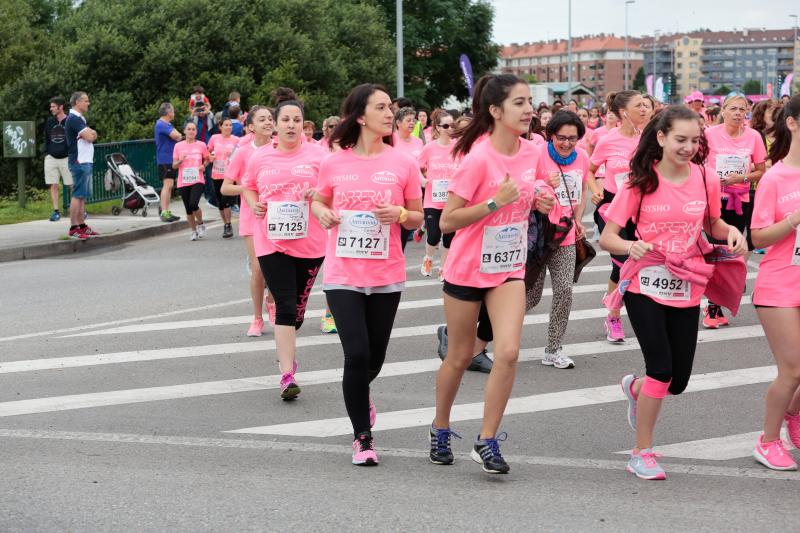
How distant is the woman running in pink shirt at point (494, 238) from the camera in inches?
218

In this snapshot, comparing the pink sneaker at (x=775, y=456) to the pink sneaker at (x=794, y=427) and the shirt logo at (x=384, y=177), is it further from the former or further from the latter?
the shirt logo at (x=384, y=177)

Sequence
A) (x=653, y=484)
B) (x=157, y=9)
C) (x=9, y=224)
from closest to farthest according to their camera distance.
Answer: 1. (x=653, y=484)
2. (x=9, y=224)
3. (x=157, y=9)

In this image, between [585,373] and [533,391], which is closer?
[533,391]

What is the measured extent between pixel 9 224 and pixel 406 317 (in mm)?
10386

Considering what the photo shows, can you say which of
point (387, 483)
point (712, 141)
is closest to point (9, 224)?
point (712, 141)

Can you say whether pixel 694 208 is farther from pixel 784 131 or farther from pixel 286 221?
pixel 286 221

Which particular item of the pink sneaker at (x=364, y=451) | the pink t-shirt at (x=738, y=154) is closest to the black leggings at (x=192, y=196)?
the pink t-shirt at (x=738, y=154)

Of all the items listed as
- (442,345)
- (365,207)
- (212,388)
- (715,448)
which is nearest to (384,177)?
(365,207)

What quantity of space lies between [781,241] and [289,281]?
3175 millimetres

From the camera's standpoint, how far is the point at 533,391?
773 cm

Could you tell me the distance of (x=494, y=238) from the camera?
219 inches

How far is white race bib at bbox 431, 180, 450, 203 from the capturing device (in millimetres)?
11234

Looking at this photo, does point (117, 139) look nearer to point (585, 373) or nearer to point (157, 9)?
point (157, 9)

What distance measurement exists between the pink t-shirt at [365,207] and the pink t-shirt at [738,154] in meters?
5.39
